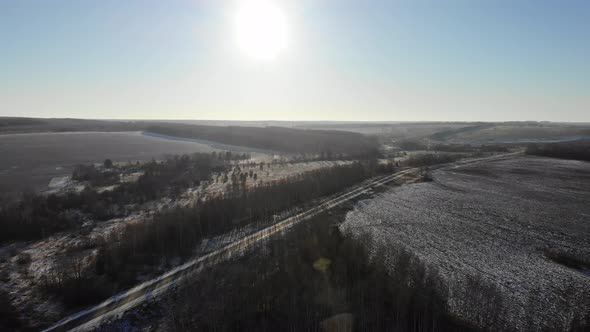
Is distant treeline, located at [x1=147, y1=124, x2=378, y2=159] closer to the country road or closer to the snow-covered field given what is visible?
the snow-covered field

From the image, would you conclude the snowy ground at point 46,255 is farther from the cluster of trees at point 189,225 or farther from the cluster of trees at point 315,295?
the cluster of trees at point 315,295

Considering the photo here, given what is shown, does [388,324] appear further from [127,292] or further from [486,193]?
[486,193]

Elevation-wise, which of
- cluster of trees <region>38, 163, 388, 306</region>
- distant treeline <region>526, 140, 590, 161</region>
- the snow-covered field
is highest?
distant treeline <region>526, 140, 590, 161</region>

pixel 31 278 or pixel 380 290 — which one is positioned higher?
pixel 380 290

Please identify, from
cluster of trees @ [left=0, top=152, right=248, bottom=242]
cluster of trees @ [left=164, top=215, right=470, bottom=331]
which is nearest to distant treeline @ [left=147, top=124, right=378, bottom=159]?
cluster of trees @ [left=0, top=152, right=248, bottom=242]

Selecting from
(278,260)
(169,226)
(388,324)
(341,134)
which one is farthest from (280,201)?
(341,134)

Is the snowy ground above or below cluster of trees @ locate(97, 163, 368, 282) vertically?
below

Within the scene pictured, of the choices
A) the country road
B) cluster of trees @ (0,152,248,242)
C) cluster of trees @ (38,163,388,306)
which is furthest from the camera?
cluster of trees @ (0,152,248,242)
